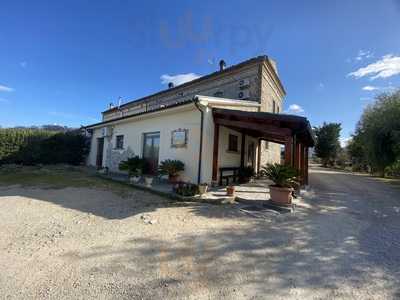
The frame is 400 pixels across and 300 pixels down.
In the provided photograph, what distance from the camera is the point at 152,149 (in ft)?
33.4

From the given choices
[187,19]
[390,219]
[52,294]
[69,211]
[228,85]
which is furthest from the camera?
[228,85]

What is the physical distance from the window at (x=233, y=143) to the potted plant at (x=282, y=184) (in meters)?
3.84

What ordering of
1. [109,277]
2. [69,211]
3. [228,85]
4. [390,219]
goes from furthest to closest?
[228,85] → [390,219] → [69,211] → [109,277]

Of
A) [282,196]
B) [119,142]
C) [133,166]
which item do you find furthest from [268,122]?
[119,142]

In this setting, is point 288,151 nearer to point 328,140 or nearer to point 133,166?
point 133,166

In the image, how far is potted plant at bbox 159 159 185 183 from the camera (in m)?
8.15

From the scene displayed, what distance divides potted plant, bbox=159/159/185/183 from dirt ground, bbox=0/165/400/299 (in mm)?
2779

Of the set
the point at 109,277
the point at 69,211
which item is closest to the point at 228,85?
the point at 69,211

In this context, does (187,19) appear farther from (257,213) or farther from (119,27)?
(257,213)

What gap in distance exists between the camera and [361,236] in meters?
4.02

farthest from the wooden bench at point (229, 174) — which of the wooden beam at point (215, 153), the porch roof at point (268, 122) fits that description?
the porch roof at point (268, 122)

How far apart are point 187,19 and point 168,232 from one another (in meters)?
10.2

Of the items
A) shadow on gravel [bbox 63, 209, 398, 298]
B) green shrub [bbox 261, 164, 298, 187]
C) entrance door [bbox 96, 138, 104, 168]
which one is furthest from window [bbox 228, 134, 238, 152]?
entrance door [bbox 96, 138, 104, 168]

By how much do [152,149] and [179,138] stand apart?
2296 mm
